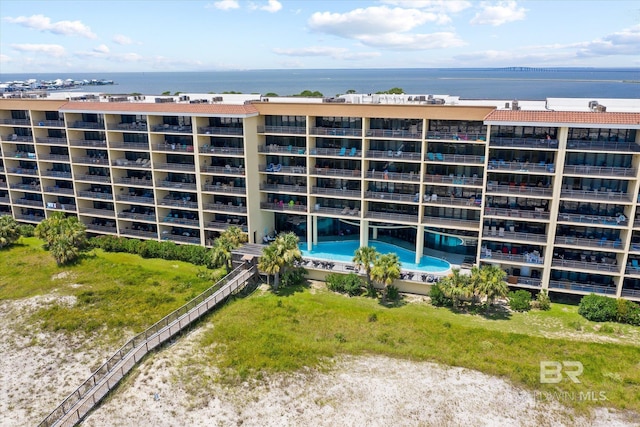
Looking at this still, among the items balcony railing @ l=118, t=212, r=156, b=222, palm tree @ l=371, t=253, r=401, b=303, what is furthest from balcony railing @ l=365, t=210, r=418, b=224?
balcony railing @ l=118, t=212, r=156, b=222

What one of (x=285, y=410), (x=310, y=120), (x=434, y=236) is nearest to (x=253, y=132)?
(x=310, y=120)

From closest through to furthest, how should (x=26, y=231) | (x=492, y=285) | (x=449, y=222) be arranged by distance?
(x=492, y=285) < (x=449, y=222) < (x=26, y=231)

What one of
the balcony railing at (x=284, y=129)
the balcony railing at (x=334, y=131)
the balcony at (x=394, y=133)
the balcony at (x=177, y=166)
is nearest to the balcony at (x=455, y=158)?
the balcony at (x=394, y=133)

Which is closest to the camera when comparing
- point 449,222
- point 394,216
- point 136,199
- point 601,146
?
point 601,146

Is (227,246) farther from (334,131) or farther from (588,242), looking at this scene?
(588,242)

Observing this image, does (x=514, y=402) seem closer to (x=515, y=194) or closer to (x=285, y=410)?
(x=285, y=410)

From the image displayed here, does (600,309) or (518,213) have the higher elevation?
(518,213)

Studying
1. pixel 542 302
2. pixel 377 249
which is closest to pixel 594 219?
pixel 542 302

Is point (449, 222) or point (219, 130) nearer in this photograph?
point (449, 222)
